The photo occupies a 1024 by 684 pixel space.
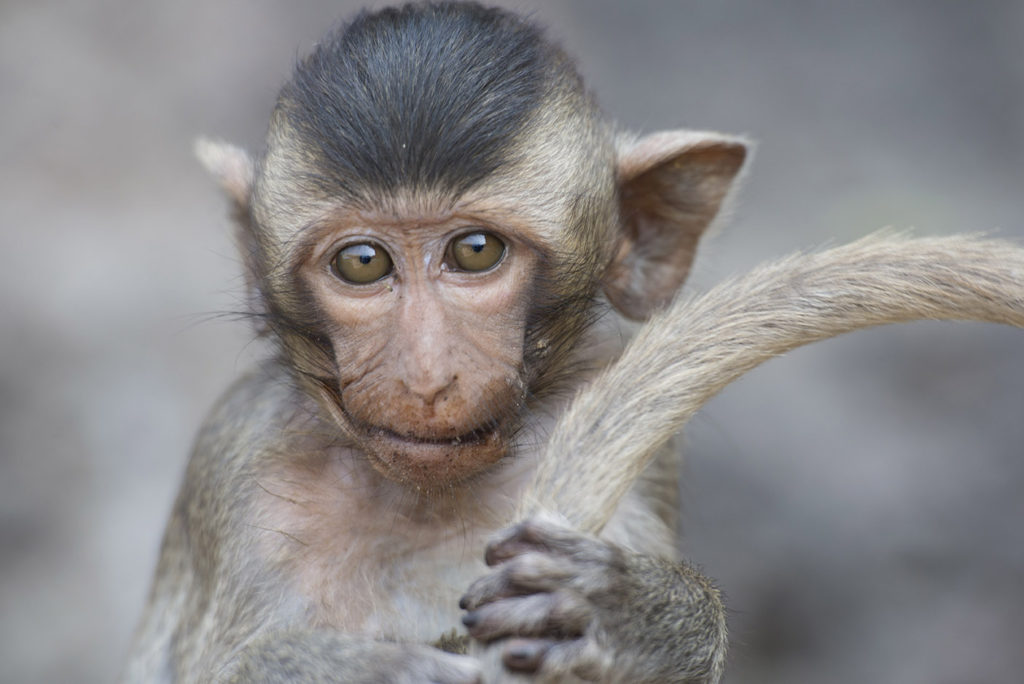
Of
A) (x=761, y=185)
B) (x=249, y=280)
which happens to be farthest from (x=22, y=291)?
(x=761, y=185)

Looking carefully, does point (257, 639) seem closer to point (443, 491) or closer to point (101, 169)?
point (443, 491)

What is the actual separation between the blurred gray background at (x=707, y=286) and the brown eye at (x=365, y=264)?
10.0 ft

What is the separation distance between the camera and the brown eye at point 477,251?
153 inches

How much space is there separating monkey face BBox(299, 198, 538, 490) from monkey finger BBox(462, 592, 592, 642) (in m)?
0.79

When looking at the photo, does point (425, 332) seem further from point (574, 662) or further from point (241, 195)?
point (241, 195)

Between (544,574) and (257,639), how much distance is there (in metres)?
1.38

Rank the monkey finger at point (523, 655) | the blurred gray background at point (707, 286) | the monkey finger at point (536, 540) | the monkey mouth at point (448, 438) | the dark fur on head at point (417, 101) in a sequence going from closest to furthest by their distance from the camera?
the monkey finger at point (523, 655), the monkey finger at point (536, 540), the monkey mouth at point (448, 438), the dark fur on head at point (417, 101), the blurred gray background at point (707, 286)

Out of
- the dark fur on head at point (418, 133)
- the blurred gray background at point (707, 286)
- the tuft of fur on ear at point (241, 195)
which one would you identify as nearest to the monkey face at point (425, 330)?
the dark fur on head at point (418, 133)

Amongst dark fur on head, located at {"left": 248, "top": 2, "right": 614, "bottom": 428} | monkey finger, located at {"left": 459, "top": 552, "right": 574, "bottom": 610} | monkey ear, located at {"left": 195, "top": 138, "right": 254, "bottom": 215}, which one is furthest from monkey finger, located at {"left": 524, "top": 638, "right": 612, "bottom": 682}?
monkey ear, located at {"left": 195, "top": 138, "right": 254, "bottom": 215}

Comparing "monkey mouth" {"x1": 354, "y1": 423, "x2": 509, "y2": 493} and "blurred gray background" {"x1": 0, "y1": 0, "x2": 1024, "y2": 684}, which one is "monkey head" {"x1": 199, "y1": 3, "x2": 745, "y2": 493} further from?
"blurred gray background" {"x1": 0, "y1": 0, "x2": 1024, "y2": 684}

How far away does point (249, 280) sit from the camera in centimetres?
450

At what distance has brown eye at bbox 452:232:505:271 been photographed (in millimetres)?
3896

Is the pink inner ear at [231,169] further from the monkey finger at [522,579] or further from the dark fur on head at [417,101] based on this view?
the monkey finger at [522,579]

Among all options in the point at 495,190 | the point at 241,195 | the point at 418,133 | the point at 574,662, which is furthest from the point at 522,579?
the point at 241,195
